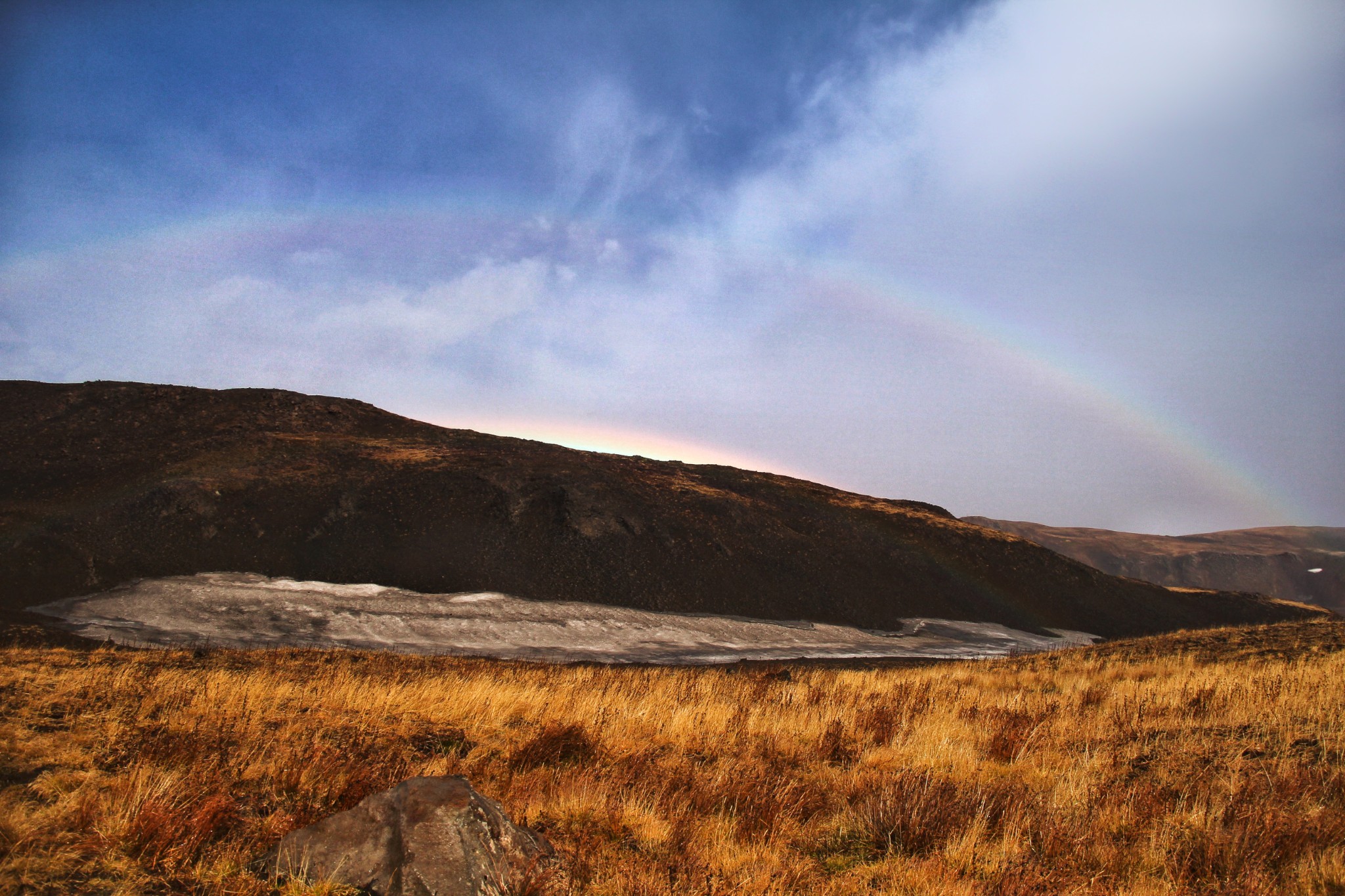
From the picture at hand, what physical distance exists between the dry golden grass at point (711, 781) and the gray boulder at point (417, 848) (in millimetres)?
200

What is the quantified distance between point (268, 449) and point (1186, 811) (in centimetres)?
5833

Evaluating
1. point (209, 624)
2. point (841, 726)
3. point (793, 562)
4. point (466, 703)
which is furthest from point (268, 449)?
point (841, 726)

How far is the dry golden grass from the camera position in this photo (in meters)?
4.58

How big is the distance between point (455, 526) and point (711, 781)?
143 ft

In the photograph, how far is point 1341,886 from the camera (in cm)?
460

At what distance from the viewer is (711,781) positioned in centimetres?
659

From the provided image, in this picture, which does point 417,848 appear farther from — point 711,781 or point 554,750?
point 554,750

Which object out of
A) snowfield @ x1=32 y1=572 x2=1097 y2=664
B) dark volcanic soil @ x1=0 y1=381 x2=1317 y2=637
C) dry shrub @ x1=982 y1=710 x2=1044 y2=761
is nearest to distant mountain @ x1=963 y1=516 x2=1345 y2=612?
dark volcanic soil @ x1=0 y1=381 x2=1317 y2=637

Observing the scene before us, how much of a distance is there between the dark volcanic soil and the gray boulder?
121 feet

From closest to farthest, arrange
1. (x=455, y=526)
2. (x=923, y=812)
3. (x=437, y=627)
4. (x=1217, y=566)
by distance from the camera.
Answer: (x=923, y=812)
(x=437, y=627)
(x=455, y=526)
(x=1217, y=566)

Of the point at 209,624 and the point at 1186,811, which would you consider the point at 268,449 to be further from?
the point at 1186,811

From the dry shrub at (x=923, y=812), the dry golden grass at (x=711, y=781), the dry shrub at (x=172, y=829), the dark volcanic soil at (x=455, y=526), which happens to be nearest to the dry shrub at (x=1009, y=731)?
the dry golden grass at (x=711, y=781)

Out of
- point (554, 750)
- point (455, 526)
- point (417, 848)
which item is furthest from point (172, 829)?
point (455, 526)

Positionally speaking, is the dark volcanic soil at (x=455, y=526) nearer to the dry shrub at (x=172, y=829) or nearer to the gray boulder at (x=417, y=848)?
the dry shrub at (x=172, y=829)
